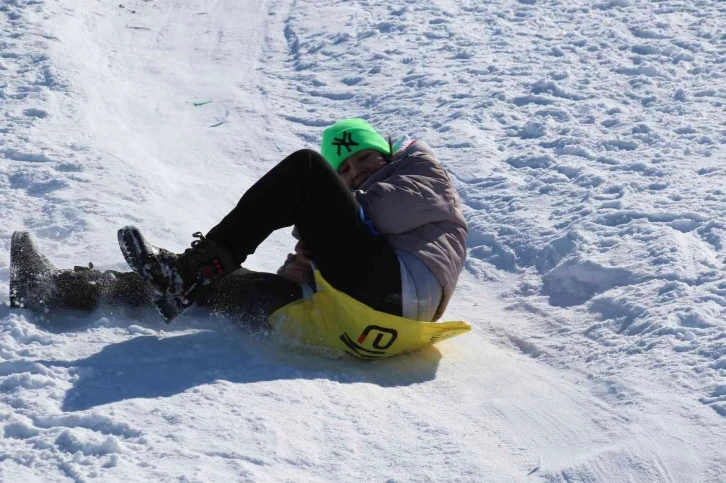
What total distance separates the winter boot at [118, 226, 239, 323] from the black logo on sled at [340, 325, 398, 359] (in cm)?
53

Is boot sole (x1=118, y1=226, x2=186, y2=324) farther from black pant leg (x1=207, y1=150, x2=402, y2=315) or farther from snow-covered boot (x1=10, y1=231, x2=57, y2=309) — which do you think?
snow-covered boot (x1=10, y1=231, x2=57, y2=309)

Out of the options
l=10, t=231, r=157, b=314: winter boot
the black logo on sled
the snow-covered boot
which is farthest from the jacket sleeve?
the snow-covered boot

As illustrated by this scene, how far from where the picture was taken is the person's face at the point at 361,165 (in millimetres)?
3975

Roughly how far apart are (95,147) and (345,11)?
12.1 ft

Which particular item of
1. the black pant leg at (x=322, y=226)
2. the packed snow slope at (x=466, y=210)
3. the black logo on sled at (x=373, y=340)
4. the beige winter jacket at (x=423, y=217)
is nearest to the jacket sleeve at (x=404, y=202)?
the beige winter jacket at (x=423, y=217)

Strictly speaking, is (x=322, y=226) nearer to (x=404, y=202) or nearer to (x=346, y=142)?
(x=404, y=202)

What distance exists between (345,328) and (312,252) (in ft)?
1.04

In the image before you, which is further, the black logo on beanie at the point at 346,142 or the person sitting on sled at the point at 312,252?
the black logo on beanie at the point at 346,142

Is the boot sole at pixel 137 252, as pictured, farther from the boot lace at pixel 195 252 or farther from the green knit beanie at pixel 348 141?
the green knit beanie at pixel 348 141

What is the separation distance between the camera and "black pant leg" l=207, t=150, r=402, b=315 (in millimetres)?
3461

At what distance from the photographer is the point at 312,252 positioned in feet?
11.8

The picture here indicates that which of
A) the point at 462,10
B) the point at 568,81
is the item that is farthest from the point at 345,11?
the point at 568,81

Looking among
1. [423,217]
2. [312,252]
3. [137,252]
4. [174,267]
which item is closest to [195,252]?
[174,267]

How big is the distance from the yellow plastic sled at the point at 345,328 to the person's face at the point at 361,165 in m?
0.59
